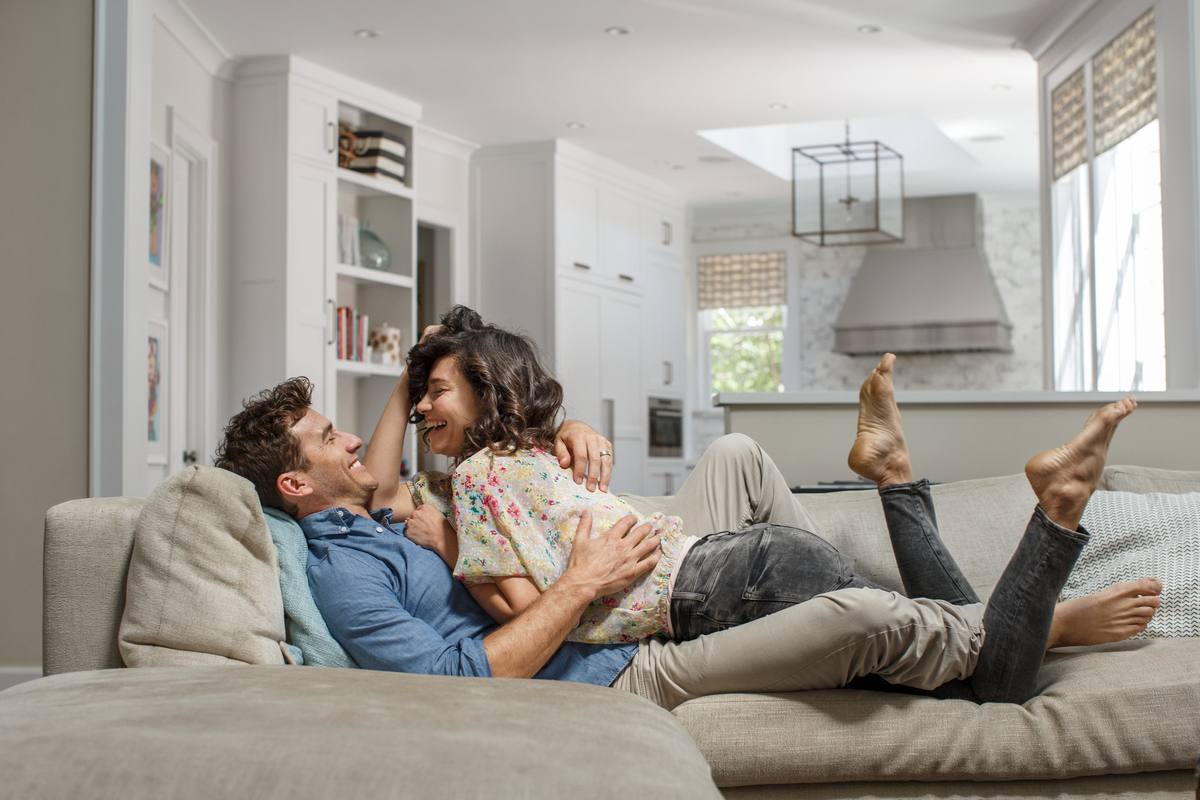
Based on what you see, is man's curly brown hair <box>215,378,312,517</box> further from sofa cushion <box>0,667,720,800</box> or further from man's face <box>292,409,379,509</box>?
sofa cushion <box>0,667,720,800</box>

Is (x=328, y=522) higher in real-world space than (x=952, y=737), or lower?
higher

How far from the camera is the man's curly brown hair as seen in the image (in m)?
1.64

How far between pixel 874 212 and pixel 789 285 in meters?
2.23

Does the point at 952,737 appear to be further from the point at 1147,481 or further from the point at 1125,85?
the point at 1125,85

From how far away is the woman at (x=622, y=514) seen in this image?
1.55m

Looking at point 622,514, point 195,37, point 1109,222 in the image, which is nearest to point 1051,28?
point 1109,222

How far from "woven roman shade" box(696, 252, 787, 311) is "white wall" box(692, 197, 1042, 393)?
0.08 meters

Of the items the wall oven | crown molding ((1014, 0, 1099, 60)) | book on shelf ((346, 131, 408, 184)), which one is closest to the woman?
crown molding ((1014, 0, 1099, 60))

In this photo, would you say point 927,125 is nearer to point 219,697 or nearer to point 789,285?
point 789,285

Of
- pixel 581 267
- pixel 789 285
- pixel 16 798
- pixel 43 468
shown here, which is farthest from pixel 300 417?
pixel 789 285

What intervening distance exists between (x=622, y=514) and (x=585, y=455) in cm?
16

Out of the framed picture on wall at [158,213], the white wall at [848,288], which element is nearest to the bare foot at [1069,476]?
the framed picture on wall at [158,213]

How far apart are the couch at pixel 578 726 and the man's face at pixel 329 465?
0.27 metres

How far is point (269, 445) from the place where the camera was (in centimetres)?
164
